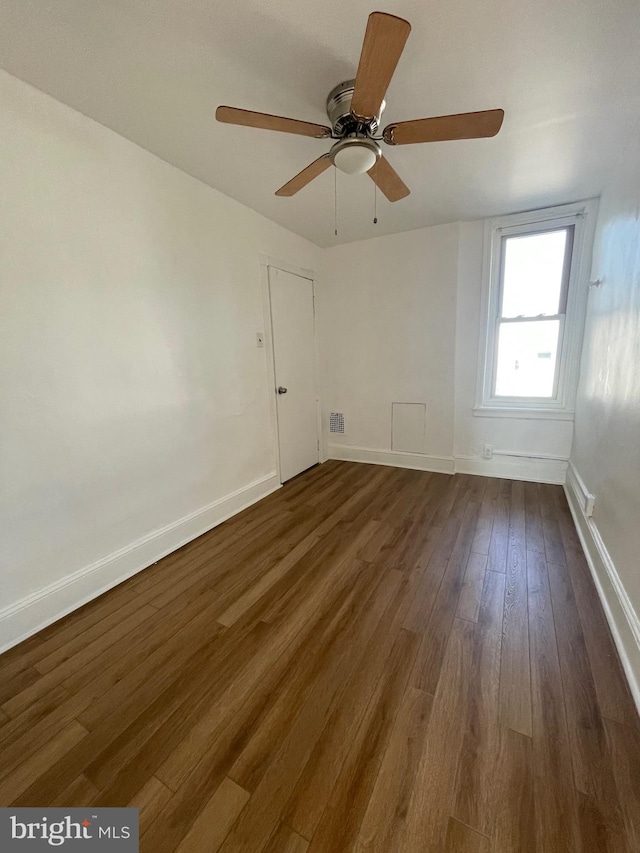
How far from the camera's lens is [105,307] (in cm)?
189

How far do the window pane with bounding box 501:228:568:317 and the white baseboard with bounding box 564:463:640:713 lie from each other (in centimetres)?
183

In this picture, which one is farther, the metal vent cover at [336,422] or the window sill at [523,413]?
the metal vent cover at [336,422]

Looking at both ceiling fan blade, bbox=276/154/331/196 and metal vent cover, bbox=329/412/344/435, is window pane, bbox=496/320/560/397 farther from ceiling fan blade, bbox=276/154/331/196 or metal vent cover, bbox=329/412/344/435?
ceiling fan blade, bbox=276/154/331/196

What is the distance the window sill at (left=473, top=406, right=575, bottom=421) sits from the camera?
3186mm

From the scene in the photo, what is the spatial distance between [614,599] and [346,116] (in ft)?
8.70

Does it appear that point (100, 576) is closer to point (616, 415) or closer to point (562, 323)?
point (616, 415)

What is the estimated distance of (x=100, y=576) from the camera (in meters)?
1.94

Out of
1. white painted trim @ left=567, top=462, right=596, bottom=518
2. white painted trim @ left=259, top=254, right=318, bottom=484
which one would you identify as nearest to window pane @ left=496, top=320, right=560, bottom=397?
white painted trim @ left=567, top=462, right=596, bottom=518

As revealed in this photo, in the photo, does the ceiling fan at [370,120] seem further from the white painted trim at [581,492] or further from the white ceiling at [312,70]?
the white painted trim at [581,492]

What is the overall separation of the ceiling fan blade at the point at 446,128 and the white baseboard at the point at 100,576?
260 cm

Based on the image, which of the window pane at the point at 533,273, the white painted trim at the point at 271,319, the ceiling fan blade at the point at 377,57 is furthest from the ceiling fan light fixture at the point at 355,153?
the window pane at the point at 533,273

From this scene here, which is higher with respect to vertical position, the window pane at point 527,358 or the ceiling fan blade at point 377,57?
the ceiling fan blade at point 377,57

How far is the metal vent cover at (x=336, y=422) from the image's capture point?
13.9 feet

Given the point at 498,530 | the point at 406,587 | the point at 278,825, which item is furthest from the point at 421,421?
the point at 278,825
